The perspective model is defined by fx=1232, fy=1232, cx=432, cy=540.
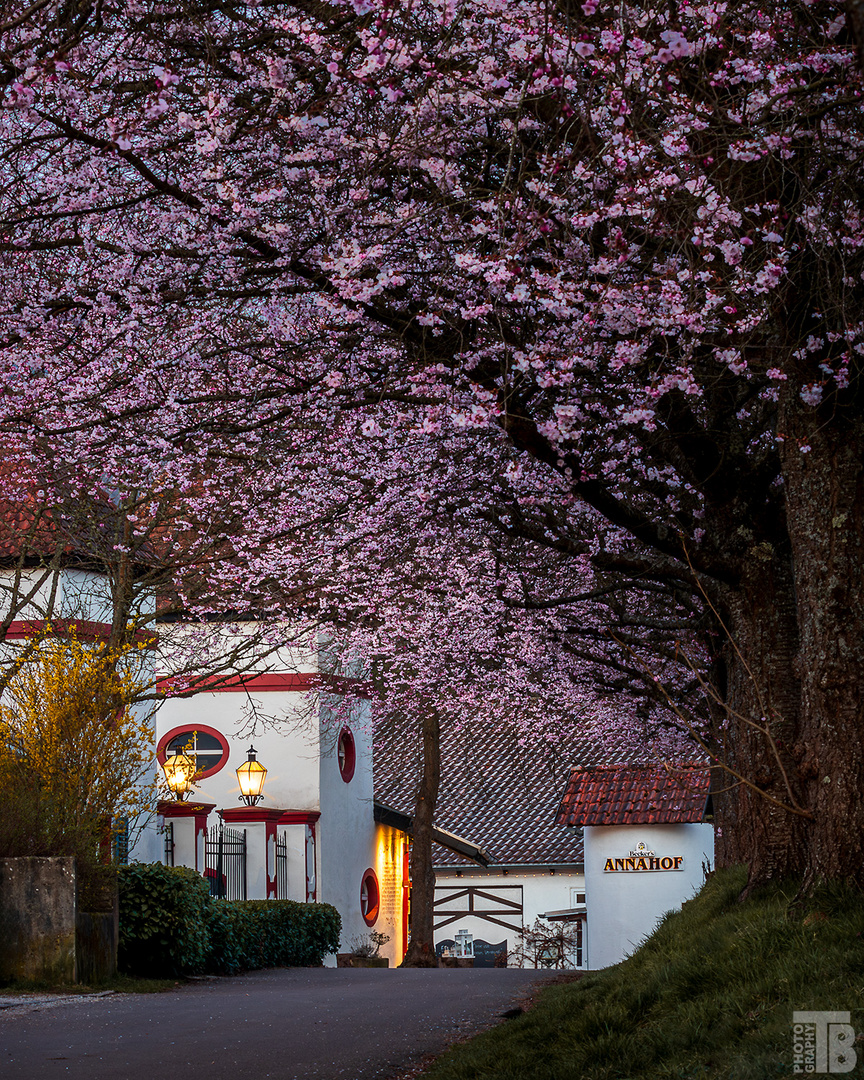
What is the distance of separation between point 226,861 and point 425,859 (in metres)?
5.18

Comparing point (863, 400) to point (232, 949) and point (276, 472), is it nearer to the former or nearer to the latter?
point (276, 472)

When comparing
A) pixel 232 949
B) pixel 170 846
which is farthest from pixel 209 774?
pixel 232 949

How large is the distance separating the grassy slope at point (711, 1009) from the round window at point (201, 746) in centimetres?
1902

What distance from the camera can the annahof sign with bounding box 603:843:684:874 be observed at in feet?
76.1

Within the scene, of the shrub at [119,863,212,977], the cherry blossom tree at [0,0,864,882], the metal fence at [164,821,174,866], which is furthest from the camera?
the metal fence at [164,821,174,866]

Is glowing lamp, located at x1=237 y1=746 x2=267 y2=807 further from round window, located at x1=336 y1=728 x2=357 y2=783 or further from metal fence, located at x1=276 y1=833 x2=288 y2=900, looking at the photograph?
round window, located at x1=336 y1=728 x2=357 y2=783

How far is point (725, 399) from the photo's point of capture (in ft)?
33.8

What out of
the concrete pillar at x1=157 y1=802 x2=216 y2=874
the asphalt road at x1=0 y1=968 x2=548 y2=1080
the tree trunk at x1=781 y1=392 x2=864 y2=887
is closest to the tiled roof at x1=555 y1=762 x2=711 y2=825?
the concrete pillar at x1=157 y1=802 x2=216 y2=874

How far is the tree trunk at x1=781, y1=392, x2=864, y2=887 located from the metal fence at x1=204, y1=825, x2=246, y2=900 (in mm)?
16547

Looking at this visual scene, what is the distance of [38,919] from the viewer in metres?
12.9

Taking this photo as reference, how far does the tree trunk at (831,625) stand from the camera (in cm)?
720

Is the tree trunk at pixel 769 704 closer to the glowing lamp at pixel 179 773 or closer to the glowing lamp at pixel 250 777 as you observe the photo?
the glowing lamp at pixel 179 773

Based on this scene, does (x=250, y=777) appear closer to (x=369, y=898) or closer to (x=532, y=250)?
(x=369, y=898)

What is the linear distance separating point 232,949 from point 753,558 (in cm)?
1116
